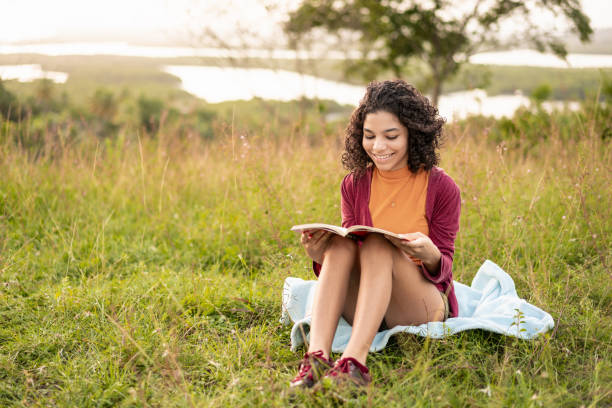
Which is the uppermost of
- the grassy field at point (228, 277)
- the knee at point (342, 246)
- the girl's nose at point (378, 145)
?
the girl's nose at point (378, 145)

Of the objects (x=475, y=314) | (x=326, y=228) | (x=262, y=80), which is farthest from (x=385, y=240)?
(x=262, y=80)

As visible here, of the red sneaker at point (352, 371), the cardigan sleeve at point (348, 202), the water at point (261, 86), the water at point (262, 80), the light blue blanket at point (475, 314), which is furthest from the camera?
the water at point (262, 80)

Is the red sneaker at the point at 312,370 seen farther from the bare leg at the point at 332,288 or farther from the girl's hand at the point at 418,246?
the girl's hand at the point at 418,246

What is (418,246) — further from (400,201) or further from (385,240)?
(400,201)

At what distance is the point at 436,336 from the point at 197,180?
3.12 metres

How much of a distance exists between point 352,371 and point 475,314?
947mm

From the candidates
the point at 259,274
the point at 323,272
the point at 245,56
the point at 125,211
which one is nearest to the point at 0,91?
the point at 125,211

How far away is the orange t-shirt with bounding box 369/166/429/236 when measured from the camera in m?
2.49

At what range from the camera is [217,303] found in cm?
296

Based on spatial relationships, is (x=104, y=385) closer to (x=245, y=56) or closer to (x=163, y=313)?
(x=163, y=313)

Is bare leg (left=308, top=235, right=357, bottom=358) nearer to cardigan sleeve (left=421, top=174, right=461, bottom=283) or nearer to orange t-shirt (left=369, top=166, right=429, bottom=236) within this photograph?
orange t-shirt (left=369, top=166, right=429, bottom=236)

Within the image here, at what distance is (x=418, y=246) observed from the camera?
6.98 ft

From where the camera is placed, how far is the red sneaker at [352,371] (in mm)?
1984

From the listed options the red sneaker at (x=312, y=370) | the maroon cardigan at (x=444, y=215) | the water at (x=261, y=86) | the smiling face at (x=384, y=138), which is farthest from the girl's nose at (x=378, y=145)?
the water at (x=261, y=86)
